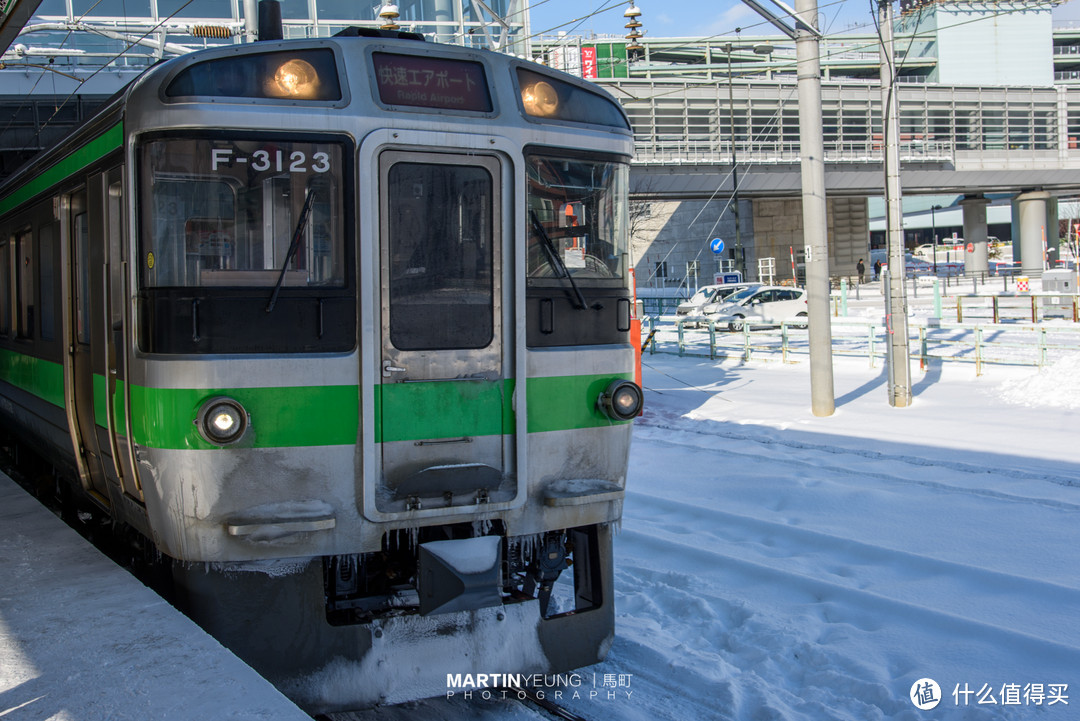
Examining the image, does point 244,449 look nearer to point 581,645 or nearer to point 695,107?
point 581,645

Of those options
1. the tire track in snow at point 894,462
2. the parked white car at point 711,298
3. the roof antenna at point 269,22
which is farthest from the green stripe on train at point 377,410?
the parked white car at point 711,298

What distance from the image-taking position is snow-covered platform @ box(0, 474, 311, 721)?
12.8 feet

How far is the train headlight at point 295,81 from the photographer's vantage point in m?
4.67

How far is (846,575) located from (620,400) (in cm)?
270

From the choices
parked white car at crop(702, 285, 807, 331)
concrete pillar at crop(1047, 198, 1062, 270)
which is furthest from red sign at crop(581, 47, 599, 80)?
concrete pillar at crop(1047, 198, 1062, 270)

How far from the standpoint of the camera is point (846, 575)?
22.9 feet

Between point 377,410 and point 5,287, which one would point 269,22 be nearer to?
point 377,410

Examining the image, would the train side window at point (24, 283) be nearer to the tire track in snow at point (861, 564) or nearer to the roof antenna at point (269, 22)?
the roof antenna at point (269, 22)

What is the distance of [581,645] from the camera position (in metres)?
5.28

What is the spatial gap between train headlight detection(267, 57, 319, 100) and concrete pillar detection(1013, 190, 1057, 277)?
56660 millimetres

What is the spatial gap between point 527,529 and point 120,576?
2.37m

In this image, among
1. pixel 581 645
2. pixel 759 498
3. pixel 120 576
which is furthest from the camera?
pixel 759 498

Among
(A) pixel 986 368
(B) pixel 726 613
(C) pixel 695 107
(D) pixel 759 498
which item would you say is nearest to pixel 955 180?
(C) pixel 695 107

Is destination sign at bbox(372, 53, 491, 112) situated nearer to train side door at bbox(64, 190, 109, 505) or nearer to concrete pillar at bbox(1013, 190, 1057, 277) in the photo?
train side door at bbox(64, 190, 109, 505)
